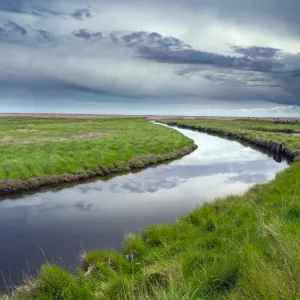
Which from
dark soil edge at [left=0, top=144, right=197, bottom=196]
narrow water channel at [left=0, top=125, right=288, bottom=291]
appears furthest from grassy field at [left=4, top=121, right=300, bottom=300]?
dark soil edge at [left=0, top=144, right=197, bottom=196]

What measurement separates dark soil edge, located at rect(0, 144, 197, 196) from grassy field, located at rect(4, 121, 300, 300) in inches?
526

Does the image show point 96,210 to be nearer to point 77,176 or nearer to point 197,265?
point 77,176

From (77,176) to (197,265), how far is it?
64.5ft

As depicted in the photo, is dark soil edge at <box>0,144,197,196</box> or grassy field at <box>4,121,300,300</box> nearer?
grassy field at <box>4,121,300,300</box>

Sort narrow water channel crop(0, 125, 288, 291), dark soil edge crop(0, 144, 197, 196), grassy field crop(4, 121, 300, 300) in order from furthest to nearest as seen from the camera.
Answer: dark soil edge crop(0, 144, 197, 196) < narrow water channel crop(0, 125, 288, 291) < grassy field crop(4, 121, 300, 300)

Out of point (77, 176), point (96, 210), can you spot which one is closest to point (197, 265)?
point (96, 210)

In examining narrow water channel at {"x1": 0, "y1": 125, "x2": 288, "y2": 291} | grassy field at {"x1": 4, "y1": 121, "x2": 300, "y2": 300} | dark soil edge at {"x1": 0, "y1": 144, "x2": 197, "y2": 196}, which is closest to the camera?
grassy field at {"x1": 4, "y1": 121, "x2": 300, "y2": 300}

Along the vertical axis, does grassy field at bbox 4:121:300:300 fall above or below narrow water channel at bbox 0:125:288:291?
above

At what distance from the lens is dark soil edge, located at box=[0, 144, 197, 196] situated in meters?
22.5

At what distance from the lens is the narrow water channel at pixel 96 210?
504 inches

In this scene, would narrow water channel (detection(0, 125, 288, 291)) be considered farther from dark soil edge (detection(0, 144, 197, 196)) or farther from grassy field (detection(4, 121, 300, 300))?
grassy field (detection(4, 121, 300, 300))

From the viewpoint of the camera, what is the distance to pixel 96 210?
733 inches

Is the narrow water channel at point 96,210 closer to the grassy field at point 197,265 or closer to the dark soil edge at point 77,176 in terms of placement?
the dark soil edge at point 77,176

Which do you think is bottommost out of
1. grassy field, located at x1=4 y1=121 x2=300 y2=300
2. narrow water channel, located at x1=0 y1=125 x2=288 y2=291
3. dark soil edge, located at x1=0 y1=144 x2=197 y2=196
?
narrow water channel, located at x1=0 y1=125 x2=288 y2=291
